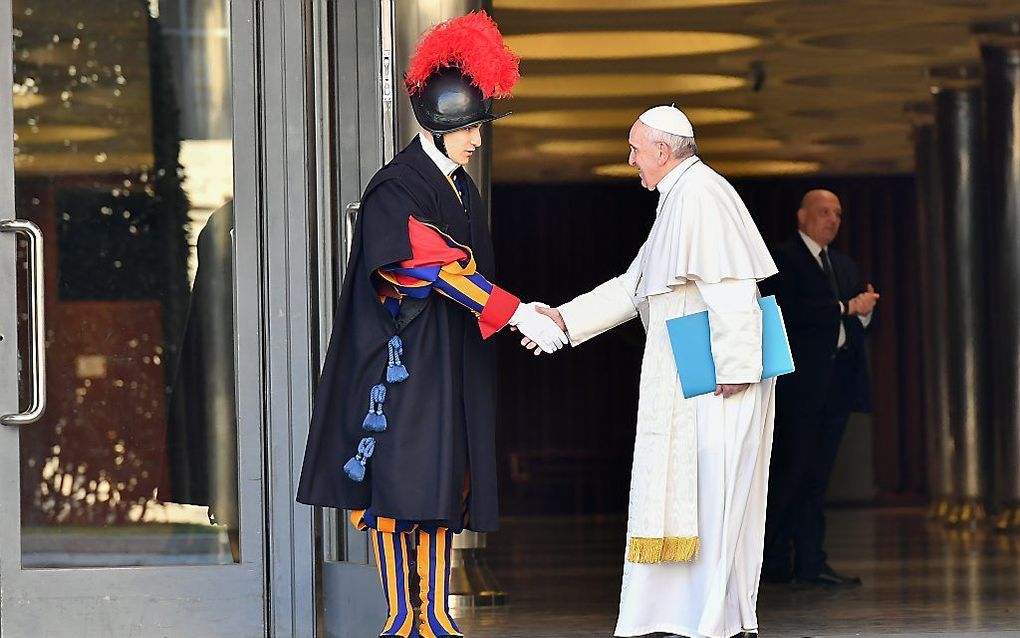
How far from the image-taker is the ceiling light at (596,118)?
11.8 metres

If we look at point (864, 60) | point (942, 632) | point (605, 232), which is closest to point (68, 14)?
point (942, 632)

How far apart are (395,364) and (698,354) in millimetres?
813

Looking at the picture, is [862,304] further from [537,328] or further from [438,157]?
A: [438,157]

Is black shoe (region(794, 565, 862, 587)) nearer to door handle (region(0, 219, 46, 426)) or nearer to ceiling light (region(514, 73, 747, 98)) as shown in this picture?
door handle (region(0, 219, 46, 426))

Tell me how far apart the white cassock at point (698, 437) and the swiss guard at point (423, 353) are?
393mm

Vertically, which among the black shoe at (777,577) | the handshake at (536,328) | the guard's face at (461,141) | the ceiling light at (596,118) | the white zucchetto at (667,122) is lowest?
the black shoe at (777,577)

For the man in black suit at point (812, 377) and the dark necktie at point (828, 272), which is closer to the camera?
the man in black suit at point (812, 377)

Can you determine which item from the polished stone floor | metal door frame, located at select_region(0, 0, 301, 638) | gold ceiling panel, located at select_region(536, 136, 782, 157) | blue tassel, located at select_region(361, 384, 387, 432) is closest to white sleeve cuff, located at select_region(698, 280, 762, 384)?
blue tassel, located at select_region(361, 384, 387, 432)

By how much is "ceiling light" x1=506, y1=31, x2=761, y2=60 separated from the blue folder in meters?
5.64

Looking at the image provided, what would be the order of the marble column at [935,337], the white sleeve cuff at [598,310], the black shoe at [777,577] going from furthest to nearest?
1. the marble column at [935,337]
2. the black shoe at [777,577]
3. the white sleeve cuff at [598,310]

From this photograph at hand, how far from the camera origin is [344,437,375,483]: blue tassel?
13.3 ft

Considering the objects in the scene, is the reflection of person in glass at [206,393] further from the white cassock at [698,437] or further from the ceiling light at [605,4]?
the ceiling light at [605,4]

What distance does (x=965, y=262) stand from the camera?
35.4ft

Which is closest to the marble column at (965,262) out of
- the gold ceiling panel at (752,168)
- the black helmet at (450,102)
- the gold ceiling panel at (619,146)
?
the gold ceiling panel at (619,146)
